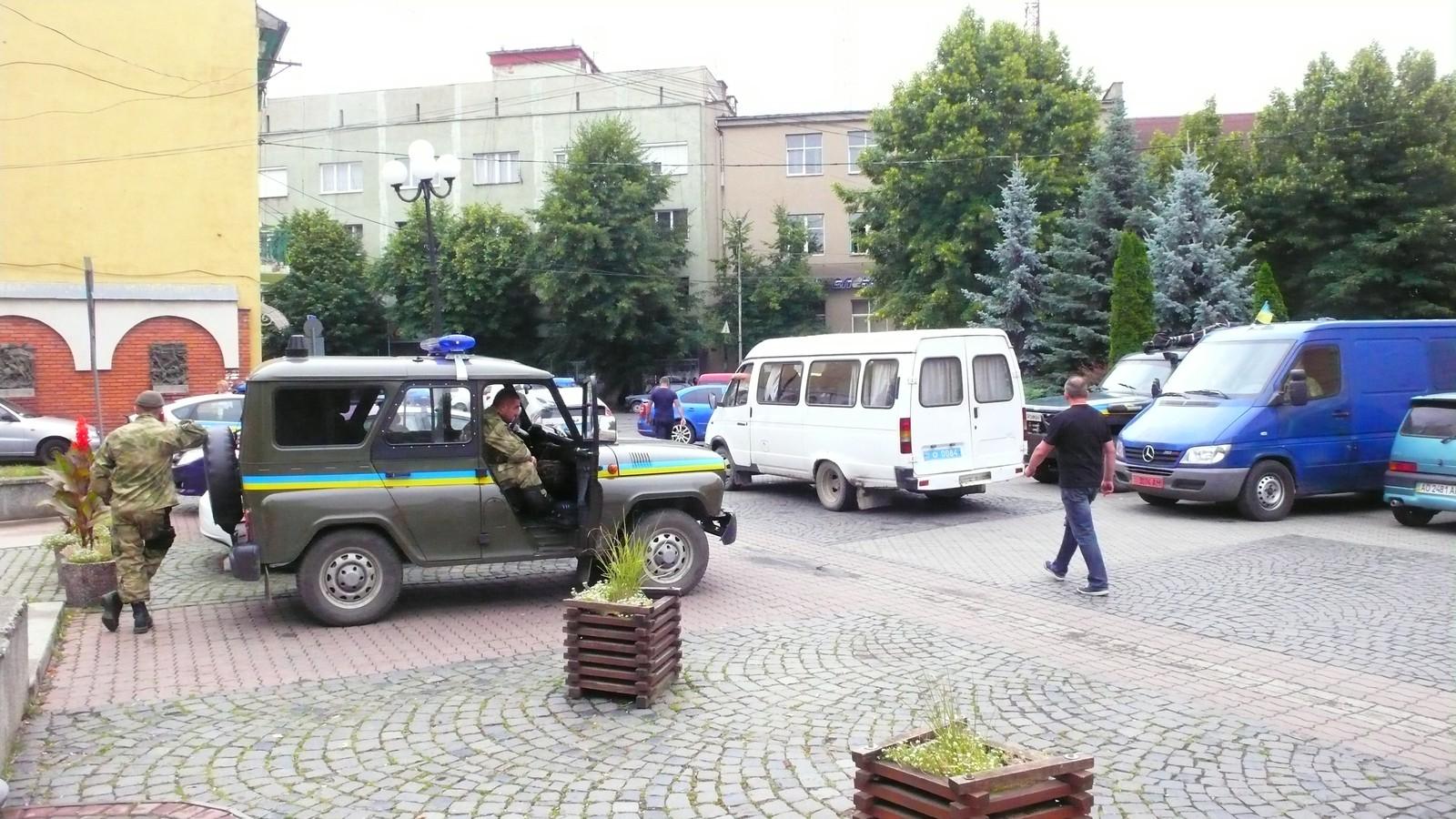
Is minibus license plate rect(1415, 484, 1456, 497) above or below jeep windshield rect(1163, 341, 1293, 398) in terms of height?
below

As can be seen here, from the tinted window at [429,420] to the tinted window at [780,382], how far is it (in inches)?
285

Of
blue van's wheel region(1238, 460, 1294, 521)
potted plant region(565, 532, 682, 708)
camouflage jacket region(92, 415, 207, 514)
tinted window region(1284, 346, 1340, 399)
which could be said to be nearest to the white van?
blue van's wheel region(1238, 460, 1294, 521)

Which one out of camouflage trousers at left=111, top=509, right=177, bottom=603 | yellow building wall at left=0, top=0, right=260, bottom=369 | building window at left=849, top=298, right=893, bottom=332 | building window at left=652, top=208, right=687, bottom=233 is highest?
building window at left=652, top=208, right=687, bottom=233

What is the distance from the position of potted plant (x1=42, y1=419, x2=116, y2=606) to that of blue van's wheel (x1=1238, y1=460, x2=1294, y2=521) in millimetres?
11718

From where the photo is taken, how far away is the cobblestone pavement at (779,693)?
4.97m

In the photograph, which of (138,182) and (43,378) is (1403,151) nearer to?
(138,182)

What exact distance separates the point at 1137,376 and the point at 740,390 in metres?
6.74

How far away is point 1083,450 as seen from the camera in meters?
9.07

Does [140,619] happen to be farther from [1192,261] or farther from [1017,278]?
[1017,278]

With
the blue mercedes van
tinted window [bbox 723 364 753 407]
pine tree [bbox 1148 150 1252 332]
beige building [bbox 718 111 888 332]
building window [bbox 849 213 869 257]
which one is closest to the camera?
the blue mercedes van

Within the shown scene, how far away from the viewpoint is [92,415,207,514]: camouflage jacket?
792cm

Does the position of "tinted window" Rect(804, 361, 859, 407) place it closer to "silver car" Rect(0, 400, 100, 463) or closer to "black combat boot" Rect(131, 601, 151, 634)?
"black combat boot" Rect(131, 601, 151, 634)

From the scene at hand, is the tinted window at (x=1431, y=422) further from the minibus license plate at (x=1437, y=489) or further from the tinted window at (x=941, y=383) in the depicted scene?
the tinted window at (x=941, y=383)

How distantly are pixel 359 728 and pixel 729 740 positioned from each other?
6.49 ft
